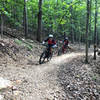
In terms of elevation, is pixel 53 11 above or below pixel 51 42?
above

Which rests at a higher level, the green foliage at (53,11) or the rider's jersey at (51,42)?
the green foliage at (53,11)

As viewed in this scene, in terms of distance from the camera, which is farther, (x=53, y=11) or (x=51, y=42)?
(x=53, y=11)

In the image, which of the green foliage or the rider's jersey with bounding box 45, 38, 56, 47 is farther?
the green foliage

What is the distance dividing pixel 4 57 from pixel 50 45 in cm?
366

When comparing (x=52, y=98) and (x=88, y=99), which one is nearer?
(x=52, y=98)

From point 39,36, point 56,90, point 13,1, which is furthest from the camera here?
point 39,36

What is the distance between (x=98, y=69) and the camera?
268 inches

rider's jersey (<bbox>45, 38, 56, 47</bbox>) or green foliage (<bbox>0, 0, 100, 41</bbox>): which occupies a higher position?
green foliage (<bbox>0, 0, 100, 41</bbox>)

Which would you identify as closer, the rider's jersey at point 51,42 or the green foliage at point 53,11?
the rider's jersey at point 51,42

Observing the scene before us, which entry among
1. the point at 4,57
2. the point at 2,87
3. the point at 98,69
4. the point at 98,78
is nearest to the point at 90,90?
the point at 98,78

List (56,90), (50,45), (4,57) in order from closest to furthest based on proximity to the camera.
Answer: (56,90), (4,57), (50,45)

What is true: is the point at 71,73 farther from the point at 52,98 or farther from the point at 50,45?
the point at 50,45

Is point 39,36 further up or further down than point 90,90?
further up

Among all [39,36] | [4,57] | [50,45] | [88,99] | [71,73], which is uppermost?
[39,36]
